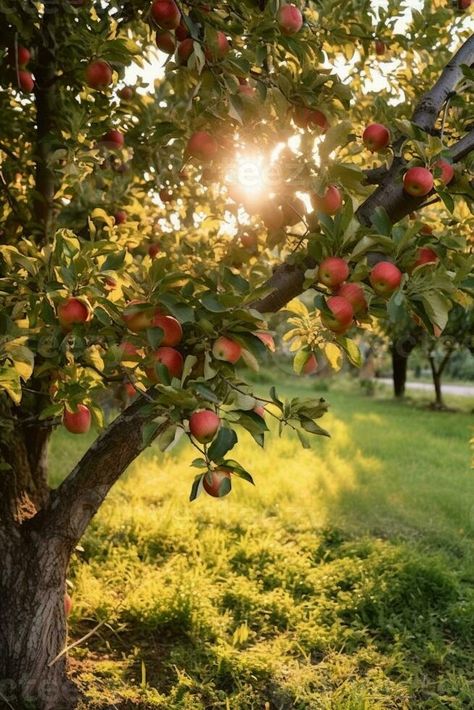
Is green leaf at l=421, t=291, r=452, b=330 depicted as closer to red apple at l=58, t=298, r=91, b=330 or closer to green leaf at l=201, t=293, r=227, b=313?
green leaf at l=201, t=293, r=227, b=313

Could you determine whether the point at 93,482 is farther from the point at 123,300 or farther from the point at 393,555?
the point at 393,555

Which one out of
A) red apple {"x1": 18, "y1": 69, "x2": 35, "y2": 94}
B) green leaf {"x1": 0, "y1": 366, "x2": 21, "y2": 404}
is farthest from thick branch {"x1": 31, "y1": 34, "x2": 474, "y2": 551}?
red apple {"x1": 18, "y1": 69, "x2": 35, "y2": 94}

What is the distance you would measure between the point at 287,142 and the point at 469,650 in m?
2.72

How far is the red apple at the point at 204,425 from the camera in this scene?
1.59m

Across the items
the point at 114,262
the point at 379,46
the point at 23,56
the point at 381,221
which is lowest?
the point at 114,262

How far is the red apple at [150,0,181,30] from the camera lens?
208 cm

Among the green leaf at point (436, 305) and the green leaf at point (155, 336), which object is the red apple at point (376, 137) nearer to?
the green leaf at point (436, 305)

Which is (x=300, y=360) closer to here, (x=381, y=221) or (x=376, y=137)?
(x=381, y=221)

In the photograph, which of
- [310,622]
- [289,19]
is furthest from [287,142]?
[310,622]

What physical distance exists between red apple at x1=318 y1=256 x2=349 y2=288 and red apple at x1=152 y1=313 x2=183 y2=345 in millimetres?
388

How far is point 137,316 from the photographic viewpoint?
69.3 inches

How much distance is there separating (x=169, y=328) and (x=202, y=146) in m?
0.78

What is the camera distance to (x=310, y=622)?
11.7 ft

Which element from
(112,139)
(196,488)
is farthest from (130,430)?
(112,139)
